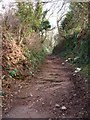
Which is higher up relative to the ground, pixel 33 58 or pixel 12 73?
pixel 12 73

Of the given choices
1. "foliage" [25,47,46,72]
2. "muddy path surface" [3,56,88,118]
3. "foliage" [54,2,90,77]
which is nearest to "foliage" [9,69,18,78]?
"muddy path surface" [3,56,88,118]

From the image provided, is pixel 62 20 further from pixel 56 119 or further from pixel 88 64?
pixel 56 119

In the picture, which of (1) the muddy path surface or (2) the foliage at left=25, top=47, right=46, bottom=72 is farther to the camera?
(2) the foliage at left=25, top=47, right=46, bottom=72

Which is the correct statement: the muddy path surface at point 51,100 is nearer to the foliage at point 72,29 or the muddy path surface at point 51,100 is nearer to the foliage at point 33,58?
the foliage at point 33,58

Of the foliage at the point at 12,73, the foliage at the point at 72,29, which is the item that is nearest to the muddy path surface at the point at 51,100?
the foliage at the point at 12,73

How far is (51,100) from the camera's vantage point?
25.7 feet

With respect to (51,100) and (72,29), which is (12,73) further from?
(72,29)

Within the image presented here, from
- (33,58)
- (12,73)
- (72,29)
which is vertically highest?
(72,29)

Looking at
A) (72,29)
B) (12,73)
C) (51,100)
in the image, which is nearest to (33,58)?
(12,73)

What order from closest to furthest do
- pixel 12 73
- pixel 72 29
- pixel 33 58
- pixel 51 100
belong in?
pixel 51 100
pixel 12 73
pixel 33 58
pixel 72 29

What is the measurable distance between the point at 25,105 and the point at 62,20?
2345 cm

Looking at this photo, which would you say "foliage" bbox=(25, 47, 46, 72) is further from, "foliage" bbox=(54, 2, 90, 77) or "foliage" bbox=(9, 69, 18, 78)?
"foliage" bbox=(54, 2, 90, 77)

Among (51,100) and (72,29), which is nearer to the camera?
(51,100)

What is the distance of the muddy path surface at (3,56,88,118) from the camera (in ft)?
22.2
